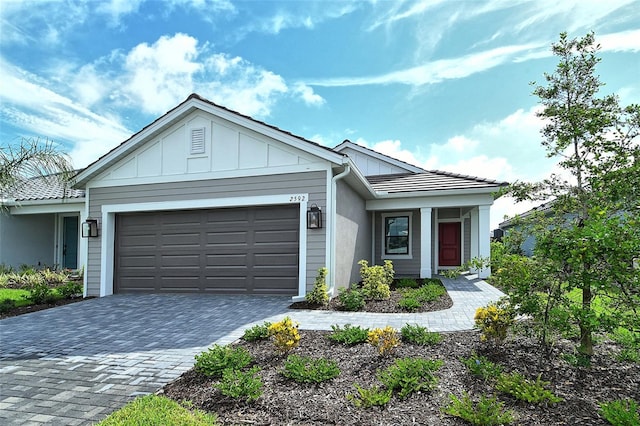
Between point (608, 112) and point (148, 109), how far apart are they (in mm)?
10546

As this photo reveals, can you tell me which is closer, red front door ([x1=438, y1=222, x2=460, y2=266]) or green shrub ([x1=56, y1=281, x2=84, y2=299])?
green shrub ([x1=56, y1=281, x2=84, y2=299])

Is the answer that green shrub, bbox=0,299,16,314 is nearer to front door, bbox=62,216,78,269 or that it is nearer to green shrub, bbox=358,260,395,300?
green shrub, bbox=358,260,395,300

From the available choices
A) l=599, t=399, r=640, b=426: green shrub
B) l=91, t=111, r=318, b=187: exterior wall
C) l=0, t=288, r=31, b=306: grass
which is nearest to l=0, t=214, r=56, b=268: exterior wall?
l=0, t=288, r=31, b=306: grass

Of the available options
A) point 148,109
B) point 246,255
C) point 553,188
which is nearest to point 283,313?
point 246,255

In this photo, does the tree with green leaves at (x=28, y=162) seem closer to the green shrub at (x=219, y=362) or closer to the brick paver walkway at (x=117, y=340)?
the brick paver walkway at (x=117, y=340)

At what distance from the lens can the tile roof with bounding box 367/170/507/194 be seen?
10836 millimetres

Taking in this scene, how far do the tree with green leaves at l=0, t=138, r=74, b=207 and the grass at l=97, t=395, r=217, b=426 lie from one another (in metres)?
5.26

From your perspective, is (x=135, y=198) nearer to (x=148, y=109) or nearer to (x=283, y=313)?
(x=148, y=109)

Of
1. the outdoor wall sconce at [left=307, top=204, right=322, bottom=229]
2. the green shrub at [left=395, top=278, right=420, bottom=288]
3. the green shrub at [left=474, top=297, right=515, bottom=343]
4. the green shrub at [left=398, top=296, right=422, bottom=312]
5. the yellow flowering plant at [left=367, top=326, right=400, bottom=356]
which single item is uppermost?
the outdoor wall sconce at [left=307, top=204, right=322, bottom=229]

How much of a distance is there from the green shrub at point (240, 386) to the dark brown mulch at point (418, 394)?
0.20 ft

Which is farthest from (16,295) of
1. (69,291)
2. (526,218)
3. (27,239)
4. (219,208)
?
(526,218)

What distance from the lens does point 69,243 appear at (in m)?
14.8

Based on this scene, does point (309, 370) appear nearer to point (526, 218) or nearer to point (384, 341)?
point (384, 341)

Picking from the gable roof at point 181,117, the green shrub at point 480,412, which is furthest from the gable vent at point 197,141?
the green shrub at point 480,412
